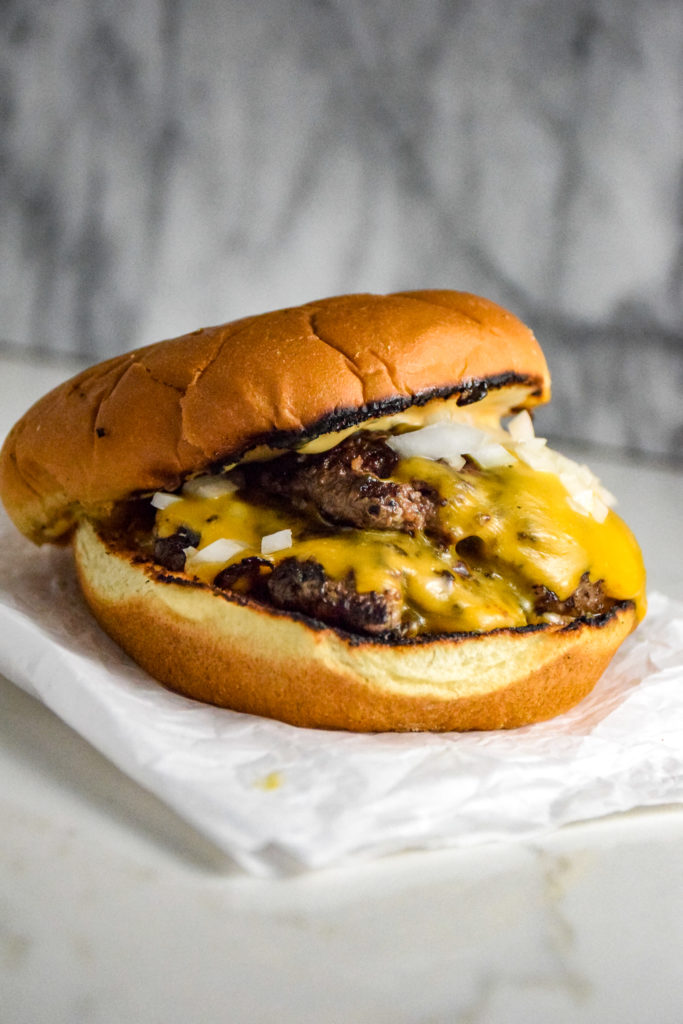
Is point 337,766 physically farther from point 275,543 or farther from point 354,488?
point 354,488

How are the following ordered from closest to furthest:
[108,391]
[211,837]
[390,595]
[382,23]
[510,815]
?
[211,837] < [510,815] < [390,595] < [108,391] < [382,23]

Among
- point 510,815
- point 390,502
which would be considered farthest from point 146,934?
point 390,502

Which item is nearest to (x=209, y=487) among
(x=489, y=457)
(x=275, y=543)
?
(x=275, y=543)

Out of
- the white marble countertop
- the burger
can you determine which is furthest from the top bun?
the white marble countertop

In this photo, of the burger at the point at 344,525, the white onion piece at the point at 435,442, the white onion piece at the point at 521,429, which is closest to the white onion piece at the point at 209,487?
the burger at the point at 344,525

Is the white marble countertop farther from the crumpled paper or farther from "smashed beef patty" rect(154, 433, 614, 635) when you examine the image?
"smashed beef patty" rect(154, 433, 614, 635)

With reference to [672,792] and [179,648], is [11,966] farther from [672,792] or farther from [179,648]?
[672,792]
